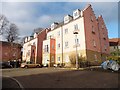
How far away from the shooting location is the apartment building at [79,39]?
3609 centimetres

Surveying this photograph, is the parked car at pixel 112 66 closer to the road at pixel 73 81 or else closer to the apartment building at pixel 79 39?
the road at pixel 73 81

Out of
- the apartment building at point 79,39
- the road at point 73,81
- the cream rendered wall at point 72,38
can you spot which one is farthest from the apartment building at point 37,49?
the road at point 73,81

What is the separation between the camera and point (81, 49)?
118 feet

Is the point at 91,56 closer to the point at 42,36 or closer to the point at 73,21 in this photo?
the point at 73,21

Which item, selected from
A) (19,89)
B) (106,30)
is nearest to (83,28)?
(106,30)

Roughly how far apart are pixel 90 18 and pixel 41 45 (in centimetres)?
1958

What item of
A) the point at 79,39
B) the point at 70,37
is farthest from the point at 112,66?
the point at 70,37

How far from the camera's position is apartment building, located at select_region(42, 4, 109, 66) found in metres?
36.1

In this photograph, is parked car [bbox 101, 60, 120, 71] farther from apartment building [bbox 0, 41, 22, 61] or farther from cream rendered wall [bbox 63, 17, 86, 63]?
apartment building [bbox 0, 41, 22, 61]

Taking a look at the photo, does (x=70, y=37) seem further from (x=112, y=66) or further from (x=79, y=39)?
(x=112, y=66)

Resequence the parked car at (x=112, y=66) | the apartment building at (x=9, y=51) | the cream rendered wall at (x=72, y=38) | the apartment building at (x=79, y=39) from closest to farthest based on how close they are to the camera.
→ 1. the parked car at (x=112, y=66)
2. the cream rendered wall at (x=72, y=38)
3. the apartment building at (x=79, y=39)
4. the apartment building at (x=9, y=51)

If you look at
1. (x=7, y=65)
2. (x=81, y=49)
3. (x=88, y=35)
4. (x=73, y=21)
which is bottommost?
(x=7, y=65)

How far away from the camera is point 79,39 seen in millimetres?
36844

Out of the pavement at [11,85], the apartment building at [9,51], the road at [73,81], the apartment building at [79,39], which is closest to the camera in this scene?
the road at [73,81]
